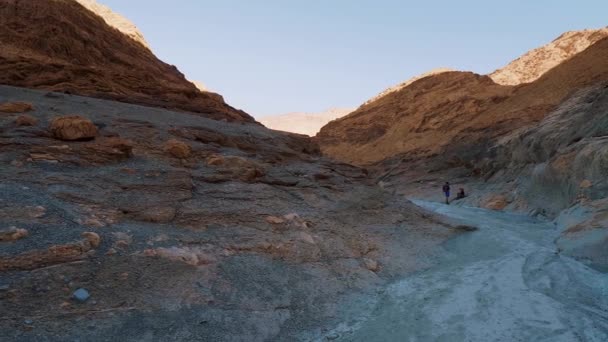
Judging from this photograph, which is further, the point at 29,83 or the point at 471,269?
the point at 29,83

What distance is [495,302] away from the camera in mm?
6254

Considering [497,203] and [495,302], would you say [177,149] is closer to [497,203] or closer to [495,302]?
[495,302]

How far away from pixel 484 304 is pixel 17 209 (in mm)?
6793

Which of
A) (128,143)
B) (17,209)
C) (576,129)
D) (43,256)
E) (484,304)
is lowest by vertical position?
(484,304)

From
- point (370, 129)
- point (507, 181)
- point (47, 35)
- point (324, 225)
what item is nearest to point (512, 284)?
point (324, 225)

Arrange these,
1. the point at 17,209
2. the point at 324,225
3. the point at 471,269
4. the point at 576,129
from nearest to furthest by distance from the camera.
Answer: the point at 17,209, the point at 471,269, the point at 324,225, the point at 576,129

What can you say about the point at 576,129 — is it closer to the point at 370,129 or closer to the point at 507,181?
the point at 507,181

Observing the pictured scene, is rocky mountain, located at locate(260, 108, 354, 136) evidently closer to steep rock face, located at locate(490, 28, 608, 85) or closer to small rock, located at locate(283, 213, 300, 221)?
steep rock face, located at locate(490, 28, 608, 85)

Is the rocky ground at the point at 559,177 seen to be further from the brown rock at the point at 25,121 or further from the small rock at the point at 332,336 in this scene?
the brown rock at the point at 25,121

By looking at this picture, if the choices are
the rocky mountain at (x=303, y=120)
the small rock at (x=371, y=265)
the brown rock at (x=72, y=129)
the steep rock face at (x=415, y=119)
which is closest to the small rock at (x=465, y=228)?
the small rock at (x=371, y=265)

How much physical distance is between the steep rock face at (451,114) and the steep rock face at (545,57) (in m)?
8.48

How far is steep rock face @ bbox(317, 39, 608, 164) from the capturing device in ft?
91.9

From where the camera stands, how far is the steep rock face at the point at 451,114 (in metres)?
28.0

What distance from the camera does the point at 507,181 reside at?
781 inches
